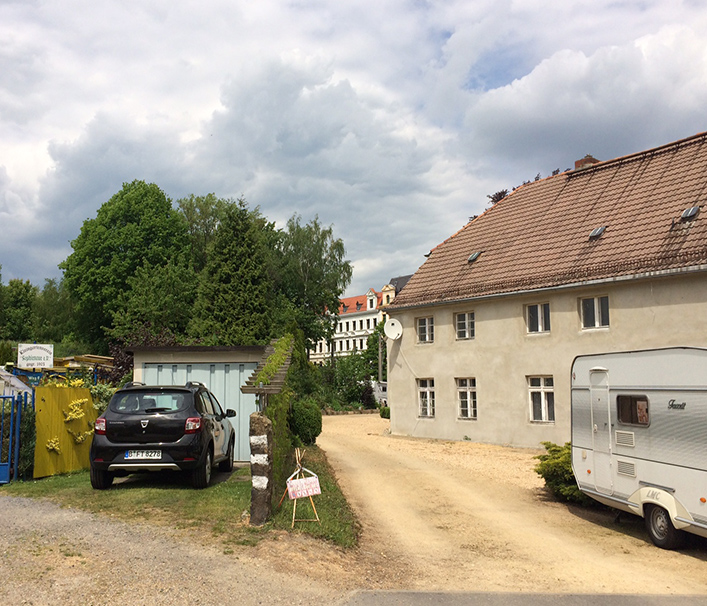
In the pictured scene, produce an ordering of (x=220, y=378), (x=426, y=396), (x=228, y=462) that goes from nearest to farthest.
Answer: (x=228, y=462), (x=220, y=378), (x=426, y=396)

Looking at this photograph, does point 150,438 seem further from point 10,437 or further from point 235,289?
point 235,289

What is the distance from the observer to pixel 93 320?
5250cm

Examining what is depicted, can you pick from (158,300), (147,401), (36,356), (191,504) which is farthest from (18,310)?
(191,504)

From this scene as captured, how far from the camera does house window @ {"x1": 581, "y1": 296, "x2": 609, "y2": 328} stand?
20203 mm

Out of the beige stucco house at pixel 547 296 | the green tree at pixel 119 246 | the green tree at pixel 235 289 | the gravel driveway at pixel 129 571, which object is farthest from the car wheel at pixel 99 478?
the green tree at pixel 119 246

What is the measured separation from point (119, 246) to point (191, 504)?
4253cm

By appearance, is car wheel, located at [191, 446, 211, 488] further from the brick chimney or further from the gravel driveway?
the brick chimney

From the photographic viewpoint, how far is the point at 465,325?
80.2 feet

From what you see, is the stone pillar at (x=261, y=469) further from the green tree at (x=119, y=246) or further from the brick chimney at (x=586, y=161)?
the green tree at (x=119, y=246)

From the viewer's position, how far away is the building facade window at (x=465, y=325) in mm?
24203

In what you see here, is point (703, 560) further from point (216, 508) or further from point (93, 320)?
point (93, 320)

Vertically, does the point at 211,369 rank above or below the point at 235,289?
below

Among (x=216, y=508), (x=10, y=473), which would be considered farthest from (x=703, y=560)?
(x=10, y=473)

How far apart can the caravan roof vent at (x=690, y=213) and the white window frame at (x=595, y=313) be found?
10.1ft
